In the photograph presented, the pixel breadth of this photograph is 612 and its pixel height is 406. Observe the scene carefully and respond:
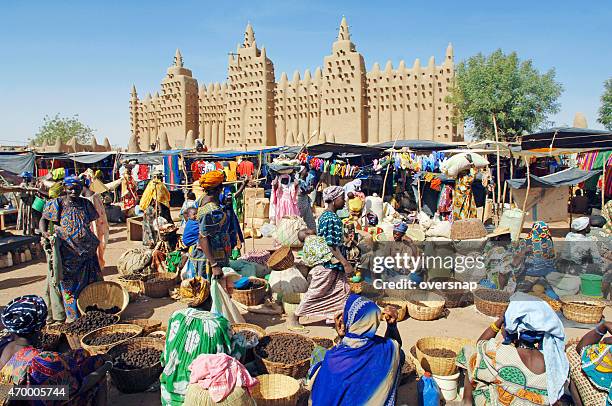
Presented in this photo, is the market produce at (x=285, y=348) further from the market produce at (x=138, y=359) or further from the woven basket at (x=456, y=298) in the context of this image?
the woven basket at (x=456, y=298)

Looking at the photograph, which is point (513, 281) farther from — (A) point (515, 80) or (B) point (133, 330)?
(A) point (515, 80)

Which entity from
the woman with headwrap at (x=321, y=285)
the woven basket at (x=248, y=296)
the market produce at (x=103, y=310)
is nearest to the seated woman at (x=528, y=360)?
the woman with headwrap at (x=321, y=285)

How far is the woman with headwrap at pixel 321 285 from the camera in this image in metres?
4.58

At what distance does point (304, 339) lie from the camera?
4316mm

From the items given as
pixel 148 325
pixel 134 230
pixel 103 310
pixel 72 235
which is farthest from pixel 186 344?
pixel 134 230

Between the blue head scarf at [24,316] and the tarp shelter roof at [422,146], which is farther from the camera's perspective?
the tarp shelter roof at [422,146]

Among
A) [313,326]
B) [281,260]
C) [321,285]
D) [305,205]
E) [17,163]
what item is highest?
[17,163]

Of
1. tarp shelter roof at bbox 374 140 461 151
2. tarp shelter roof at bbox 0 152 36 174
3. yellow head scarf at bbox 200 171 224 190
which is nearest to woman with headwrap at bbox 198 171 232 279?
yellow head scarf at bbox 200 171 224 190

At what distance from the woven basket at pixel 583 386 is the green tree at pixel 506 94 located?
71.5 ft

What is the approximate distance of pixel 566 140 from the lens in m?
9.15

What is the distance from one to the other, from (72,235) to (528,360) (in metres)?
4.55

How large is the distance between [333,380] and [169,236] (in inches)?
219

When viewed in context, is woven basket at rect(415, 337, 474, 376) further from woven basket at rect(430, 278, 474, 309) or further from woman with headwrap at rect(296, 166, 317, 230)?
woman with headwrap at rect(296, 166, 317, 230)

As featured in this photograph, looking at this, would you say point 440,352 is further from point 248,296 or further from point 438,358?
point 248,296
